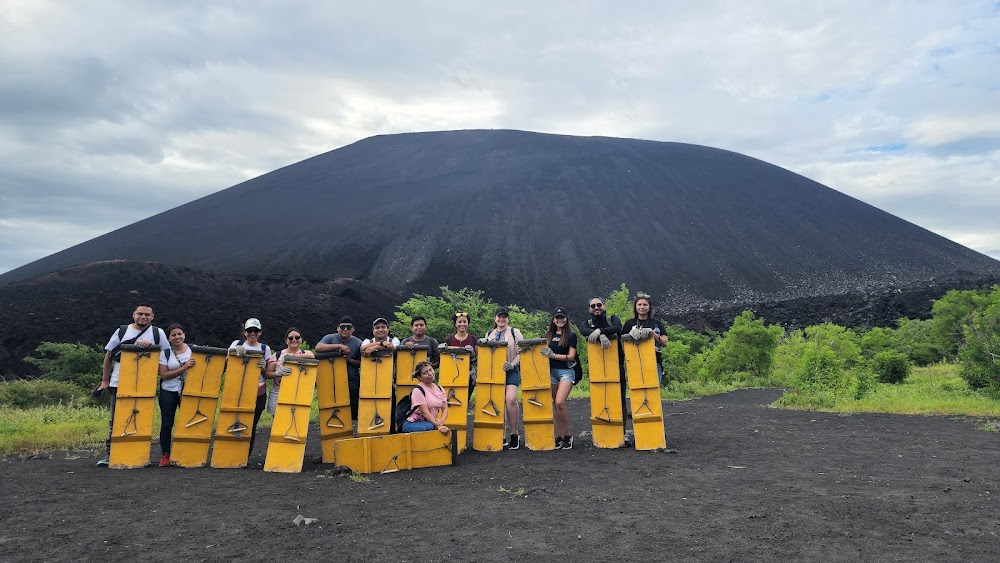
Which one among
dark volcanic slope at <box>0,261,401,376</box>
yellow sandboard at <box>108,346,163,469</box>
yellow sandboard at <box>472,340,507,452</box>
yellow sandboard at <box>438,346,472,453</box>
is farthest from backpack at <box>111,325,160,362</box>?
dark volcanic slope at <box>0,261,401,376</box>

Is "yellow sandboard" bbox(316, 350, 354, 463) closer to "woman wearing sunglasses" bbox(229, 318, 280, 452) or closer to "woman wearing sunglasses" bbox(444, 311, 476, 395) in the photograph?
"woman wearing sunglasses" bbox(229, 318, 280, 452)

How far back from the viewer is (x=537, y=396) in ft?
29.5

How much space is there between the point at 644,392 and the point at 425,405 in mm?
2537

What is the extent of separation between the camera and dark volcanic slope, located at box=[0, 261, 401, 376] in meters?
38.0

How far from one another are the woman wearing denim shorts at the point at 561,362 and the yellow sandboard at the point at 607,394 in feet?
0.89

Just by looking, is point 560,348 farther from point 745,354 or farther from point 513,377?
point 745,354

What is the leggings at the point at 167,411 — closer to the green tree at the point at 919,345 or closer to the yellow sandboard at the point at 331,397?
the yellow sandboard at the point at 331,397

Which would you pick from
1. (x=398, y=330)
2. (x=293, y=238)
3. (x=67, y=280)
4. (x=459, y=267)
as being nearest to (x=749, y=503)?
(x=398, y=330)

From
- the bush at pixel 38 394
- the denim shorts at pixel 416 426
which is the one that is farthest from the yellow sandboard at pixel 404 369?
the bush at pixel 38 394

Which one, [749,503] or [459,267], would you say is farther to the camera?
[459,267]

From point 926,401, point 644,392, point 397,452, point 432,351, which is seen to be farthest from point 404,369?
point 926,401

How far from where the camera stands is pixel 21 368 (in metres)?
33.3

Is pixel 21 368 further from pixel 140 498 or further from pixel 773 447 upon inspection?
pixel 773 447

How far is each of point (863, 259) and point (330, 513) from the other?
3358 inches
